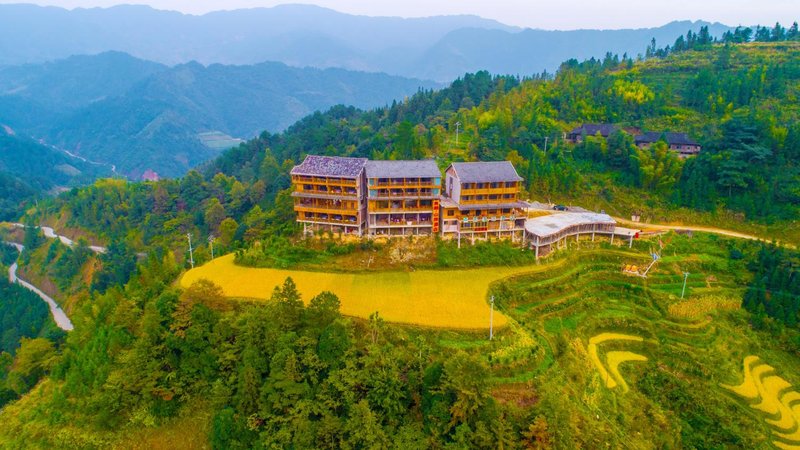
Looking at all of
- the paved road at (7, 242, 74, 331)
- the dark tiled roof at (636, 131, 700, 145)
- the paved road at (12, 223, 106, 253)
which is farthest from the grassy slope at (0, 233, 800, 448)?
the paved road at (12, 223, 106, 253)

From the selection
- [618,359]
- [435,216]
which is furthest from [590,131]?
[618,359]

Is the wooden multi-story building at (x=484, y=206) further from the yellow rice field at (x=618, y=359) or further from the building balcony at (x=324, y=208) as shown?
the yellow rice field at (x=618, y=359)

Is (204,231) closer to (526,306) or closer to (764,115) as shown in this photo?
(526,306)

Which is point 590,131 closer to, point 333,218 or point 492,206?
point 492,206

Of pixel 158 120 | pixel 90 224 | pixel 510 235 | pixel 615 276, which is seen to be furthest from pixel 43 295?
pixel 158 120

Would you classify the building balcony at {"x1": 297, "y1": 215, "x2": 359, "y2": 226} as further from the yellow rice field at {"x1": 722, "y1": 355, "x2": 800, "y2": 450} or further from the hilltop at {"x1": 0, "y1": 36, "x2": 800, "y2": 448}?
the yellow rice field at {"x1": 722, "y1": 355, "x2": 800, "y2": 450}

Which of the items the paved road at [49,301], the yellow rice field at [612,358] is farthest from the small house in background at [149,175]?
the yellow rice field at [612,358]

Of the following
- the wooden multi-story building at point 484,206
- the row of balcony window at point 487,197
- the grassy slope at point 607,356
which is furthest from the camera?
the row of balcony window at point 487,197
